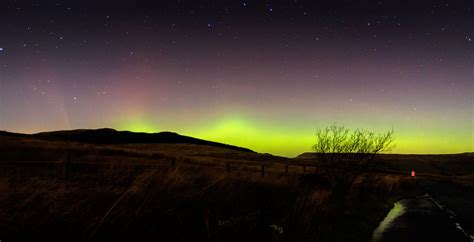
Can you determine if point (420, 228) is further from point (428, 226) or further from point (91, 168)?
point (91, 168)

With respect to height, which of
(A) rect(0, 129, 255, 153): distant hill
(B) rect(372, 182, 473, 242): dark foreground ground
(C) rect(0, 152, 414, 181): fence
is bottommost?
(B) rect(372, 182, 473, 242): dark foreground ground

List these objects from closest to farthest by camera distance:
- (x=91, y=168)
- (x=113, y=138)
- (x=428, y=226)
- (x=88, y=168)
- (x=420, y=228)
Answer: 1. (x=420, y=228)
2. (x=428, y=226)
3. (x=88, y=168)
4. (x=91, y=168)
5. (x=113, y=138)

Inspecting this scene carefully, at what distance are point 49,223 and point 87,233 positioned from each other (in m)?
0.59

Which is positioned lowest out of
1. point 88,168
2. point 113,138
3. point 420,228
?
point 420,228

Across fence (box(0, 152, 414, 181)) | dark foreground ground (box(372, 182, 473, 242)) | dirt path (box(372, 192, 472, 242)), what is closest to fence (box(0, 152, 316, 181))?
fence (box(0, 152, 414, 181))

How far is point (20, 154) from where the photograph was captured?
31.4 m

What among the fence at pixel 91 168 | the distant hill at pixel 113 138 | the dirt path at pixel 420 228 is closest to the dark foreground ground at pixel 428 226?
the dirt path at pixel 420 228

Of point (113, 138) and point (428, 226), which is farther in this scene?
point (113, 138)

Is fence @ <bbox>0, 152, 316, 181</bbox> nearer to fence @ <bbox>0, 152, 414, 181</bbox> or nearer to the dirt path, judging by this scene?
fence @ <bbox>0, 152, 414, 181</bbox>

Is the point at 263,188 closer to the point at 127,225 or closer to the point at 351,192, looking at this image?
the point at 127,225

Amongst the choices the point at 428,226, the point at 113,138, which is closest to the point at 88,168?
the point at 428,226

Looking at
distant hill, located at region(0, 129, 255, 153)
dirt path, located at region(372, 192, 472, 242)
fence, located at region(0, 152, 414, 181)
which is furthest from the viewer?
distant hill, located at region(0, 129, 255, 153)

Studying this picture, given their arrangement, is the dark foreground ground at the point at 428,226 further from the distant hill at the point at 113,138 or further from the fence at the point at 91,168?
the distant hill at the point at 113,138

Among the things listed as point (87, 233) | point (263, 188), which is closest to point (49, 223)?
point (87, 233)
